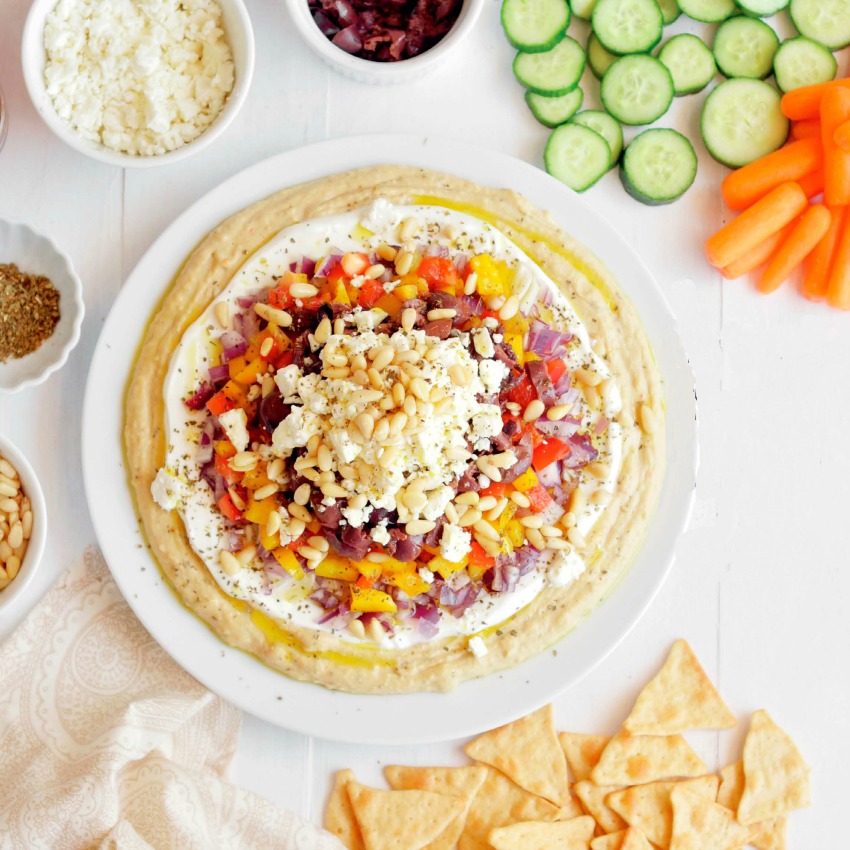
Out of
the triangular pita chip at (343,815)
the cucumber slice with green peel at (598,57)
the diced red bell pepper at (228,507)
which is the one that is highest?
the cucumber slice with green peel at (598,57)

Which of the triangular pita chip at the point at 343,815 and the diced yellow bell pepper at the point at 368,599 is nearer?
the diced yellow bell pepper at the point at 368,599

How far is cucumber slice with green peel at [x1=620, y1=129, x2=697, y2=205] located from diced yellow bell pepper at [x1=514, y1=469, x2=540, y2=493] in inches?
62.0

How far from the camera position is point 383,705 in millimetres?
4559

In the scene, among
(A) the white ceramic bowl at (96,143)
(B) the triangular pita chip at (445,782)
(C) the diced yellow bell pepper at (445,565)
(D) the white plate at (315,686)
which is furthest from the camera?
(B) the triangular pita chip at (445,782)

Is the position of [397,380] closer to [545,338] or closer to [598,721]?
[545,338]

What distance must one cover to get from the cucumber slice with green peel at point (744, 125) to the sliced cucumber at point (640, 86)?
0.25 metres

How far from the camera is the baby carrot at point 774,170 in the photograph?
15.9 ft

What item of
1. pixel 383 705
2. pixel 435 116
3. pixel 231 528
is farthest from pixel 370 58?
pixel 383 705

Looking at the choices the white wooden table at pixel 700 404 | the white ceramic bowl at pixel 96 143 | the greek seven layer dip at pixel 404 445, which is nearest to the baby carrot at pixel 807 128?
the white wooden table at pixel 700 404

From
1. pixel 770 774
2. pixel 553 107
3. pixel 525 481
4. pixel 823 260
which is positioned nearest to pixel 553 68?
pixel 553 107

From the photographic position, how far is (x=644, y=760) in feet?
15.9

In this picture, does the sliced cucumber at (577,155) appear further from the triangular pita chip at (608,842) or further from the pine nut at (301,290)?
the triangular pita chip at (608,842)

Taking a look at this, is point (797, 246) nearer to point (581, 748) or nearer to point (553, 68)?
point (553, 68)

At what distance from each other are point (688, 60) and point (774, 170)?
28.4 inches
